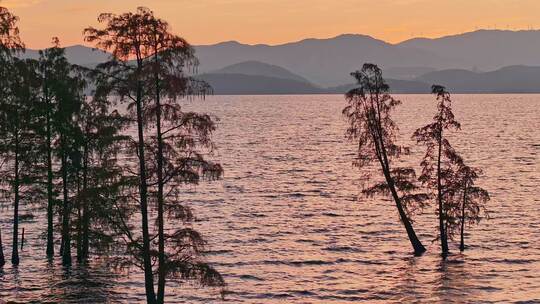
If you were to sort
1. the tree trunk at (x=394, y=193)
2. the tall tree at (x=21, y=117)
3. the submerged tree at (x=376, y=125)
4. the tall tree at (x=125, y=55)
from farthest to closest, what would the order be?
the tree trunk at (x=394, y=193), the submerged tree at (x=376, y=125), the tall tree at (x=21, y=117), the tall tree at (x=125, y=55)

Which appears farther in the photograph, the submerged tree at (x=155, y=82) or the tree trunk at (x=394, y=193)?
the tree trunk at (x=394, y=193)

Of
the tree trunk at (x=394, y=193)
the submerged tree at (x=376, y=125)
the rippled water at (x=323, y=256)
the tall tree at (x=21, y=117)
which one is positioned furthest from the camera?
the tree trunk at (x=394, y=193)

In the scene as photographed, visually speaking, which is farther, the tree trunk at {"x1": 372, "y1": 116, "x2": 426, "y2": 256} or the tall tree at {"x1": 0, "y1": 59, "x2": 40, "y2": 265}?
the tree trunk at {"x1": 372, "y1": 116, "x2": 426, "y2": 256}

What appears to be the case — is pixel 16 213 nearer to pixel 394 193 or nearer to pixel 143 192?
pixel 143 192

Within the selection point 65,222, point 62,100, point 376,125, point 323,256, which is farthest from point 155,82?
point 323,256

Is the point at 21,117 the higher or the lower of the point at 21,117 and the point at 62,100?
the lower

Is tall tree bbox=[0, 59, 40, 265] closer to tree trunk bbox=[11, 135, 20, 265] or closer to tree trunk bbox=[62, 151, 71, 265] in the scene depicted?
tree trunk bbox=[11, 135, 20, 265]

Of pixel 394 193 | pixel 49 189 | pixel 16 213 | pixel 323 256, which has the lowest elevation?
pixel 323 256

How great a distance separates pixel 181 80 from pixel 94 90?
4.70 metres

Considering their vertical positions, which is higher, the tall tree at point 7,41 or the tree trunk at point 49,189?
the tall tree at point 7,41

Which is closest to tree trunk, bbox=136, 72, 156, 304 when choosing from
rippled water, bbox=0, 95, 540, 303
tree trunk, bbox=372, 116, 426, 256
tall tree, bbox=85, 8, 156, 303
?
tall tree, bbox=85, 8, 156, 303

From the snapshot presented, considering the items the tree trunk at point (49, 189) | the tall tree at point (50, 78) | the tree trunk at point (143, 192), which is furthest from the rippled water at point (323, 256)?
the tall tree at point (50, 78)

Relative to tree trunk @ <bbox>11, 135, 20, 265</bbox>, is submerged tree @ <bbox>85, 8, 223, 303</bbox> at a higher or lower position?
higher

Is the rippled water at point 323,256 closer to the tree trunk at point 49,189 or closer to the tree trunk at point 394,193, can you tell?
the tree trunk at point 394,193
